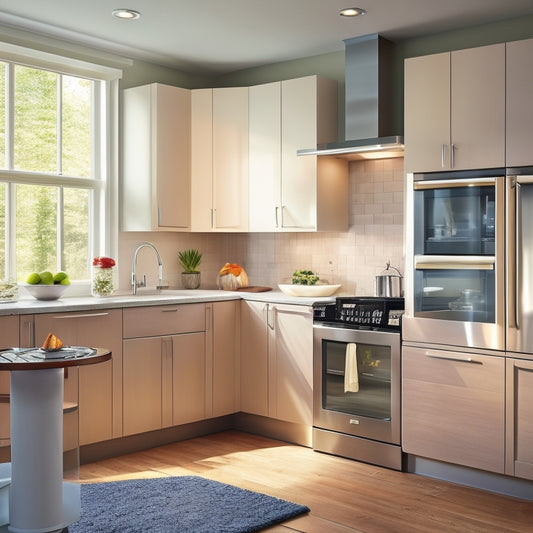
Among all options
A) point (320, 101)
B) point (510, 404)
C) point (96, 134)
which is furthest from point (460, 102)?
point (96, 134)

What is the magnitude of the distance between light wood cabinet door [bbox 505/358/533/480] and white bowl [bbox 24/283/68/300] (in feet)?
8.69

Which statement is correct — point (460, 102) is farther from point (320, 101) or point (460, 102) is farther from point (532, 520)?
point (532, 520)

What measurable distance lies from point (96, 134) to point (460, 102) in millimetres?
2516

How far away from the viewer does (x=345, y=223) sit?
5141 millimetres

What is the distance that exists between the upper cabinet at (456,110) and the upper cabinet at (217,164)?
59.3 inches

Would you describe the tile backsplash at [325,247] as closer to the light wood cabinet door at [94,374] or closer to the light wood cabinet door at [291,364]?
the light wood cabinet door at [291,364]

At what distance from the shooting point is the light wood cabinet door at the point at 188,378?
475cm

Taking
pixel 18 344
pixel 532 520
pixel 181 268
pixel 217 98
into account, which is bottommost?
pixel 532 520

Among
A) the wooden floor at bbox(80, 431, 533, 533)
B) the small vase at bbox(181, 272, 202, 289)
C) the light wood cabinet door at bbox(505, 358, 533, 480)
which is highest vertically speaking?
the small vase at bbox(181, 272, 202, 289)

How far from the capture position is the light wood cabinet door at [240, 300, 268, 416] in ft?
16.2

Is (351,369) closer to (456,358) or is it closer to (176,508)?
(456,358)

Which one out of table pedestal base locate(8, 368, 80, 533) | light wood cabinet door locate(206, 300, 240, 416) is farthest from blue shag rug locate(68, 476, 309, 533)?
light wood cabinet door locate(206, 300, 240, 416)

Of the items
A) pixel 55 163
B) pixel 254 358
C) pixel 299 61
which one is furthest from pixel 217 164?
pixel 254 358

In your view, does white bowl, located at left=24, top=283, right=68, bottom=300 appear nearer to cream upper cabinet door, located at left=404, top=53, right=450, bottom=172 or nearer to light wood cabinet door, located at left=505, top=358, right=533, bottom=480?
cream upper cabinet door, located at left=404, top=53, right=450, bottom=172
